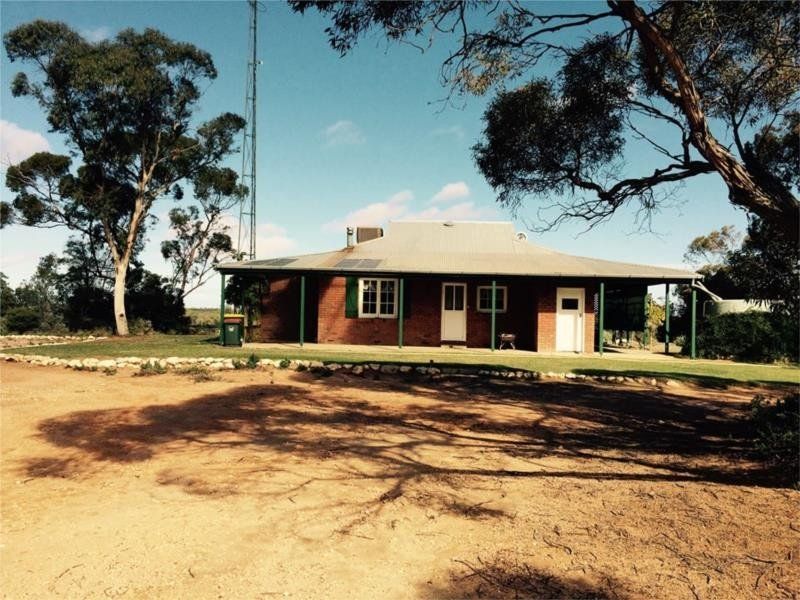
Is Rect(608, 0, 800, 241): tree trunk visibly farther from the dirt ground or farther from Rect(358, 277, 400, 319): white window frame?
Rect(358, 277, 400, 319): white window frame

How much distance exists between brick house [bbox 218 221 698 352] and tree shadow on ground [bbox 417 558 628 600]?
1378cm

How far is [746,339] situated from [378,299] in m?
12.5

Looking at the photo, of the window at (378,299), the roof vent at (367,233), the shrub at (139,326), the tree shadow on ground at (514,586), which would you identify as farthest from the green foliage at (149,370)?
the shrub at (139,326)

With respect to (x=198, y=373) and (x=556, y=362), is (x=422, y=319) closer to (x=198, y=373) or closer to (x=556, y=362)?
(x=556, y=362)

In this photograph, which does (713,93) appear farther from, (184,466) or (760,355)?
(760,355)

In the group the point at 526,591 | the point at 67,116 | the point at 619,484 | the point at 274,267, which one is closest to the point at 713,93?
the point at 619,484

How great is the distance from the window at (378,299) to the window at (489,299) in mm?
3210

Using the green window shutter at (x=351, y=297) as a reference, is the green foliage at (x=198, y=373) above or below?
below

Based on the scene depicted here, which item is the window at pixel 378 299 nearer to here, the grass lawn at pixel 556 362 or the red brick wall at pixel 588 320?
the grass lawn at pixel 556 362

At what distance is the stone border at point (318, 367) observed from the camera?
11.3m

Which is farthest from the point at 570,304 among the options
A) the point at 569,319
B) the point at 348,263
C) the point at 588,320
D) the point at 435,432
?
the point at 435,432

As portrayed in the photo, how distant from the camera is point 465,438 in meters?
6.14

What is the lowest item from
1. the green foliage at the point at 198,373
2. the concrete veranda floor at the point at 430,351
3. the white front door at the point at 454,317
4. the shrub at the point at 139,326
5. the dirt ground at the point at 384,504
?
the dirt ground at the point at 384,504

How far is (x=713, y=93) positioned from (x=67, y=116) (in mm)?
26403
